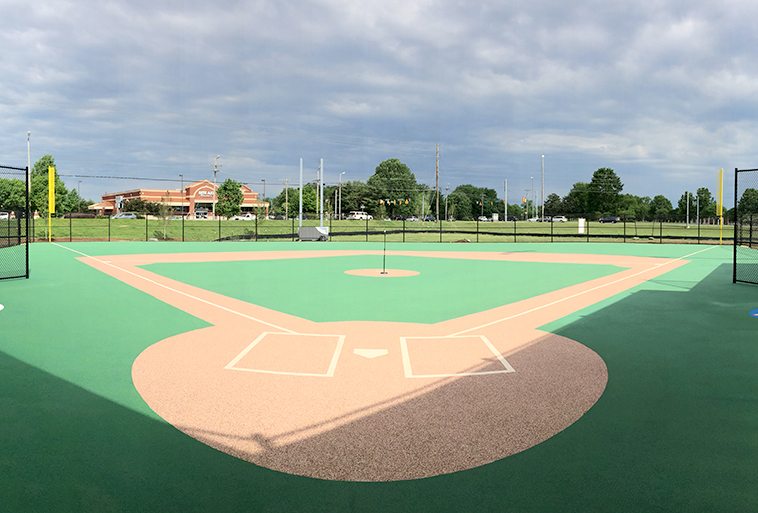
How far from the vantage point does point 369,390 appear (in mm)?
6543

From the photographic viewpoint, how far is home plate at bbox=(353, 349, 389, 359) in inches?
323

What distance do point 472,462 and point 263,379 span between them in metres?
3.21

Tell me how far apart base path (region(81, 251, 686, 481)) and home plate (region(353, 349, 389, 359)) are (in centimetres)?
3

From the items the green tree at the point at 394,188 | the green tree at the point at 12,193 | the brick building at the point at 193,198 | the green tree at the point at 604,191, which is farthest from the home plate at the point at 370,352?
the green tree at the point at 604,191

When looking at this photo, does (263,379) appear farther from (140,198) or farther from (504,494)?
(140,198)

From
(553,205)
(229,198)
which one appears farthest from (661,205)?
(229,198)

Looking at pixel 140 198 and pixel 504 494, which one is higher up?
pixel 140 198

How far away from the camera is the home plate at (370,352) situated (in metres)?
8.21

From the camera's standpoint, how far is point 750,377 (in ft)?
23.4

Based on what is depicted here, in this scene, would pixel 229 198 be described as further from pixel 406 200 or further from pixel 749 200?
pixel 749 200

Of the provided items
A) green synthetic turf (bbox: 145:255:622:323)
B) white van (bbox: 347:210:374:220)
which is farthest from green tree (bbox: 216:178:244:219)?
green synthetic turf (bbox: 145:255:622:323)

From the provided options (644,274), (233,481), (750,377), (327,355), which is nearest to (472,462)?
(233,481)

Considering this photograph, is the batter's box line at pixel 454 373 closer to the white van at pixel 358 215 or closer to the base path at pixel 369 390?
the base path at pixel 369 390

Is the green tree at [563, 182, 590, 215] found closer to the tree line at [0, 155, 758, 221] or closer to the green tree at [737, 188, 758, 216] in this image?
Result: the tree line at [0, 155, 758, 221]
